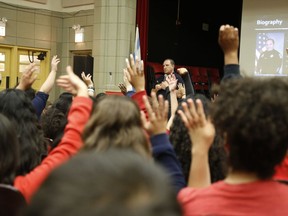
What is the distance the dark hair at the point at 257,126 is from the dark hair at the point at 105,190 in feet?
1.97

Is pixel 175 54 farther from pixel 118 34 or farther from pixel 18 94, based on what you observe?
pixel 18 94

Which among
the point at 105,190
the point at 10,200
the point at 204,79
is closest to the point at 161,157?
the point at 10,200

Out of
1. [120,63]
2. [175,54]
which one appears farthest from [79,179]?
[175,54]

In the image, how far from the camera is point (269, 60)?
797 cm

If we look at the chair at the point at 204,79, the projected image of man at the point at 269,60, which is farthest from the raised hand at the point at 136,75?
the chair at the point at 204,79

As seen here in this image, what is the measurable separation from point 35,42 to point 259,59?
505 cm

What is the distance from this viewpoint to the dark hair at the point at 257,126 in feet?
3.67

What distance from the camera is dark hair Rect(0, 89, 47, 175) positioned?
1854 mm

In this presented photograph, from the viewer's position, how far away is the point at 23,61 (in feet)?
31.7

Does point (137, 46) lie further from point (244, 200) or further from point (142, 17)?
point (244, 200)

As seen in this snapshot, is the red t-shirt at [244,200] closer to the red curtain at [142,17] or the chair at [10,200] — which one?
the chair at [10,200]

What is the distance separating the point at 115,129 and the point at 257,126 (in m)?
0.45

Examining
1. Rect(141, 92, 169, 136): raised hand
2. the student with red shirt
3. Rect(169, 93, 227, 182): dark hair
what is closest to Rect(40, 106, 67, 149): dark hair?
Rect(169, 93, 227, 182): dark hair

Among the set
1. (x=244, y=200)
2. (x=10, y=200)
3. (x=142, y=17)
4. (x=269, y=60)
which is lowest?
(x=10, y=200)
